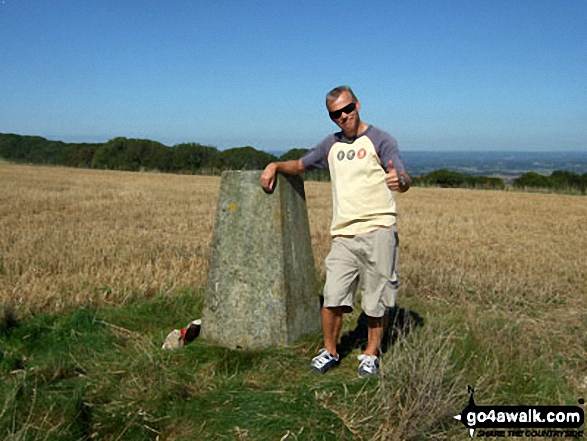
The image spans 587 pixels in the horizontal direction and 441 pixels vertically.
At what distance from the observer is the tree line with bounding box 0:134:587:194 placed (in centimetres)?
3064

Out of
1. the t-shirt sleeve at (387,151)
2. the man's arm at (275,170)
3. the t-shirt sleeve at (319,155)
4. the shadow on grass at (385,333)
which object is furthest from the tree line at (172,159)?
the t-shirt sleeve at (387,151)

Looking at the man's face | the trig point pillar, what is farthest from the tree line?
the man's face

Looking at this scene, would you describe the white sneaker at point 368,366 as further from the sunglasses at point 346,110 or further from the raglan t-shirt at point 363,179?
the sunglasses at point 346,110

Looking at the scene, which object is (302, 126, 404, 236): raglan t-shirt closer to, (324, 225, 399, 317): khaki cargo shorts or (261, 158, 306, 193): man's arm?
(324, 225, 399, 317): khaki cargo shorts

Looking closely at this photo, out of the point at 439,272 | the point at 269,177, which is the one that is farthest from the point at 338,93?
the point at 439,272

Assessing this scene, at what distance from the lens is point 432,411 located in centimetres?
277

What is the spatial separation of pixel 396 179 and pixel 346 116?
0.55m

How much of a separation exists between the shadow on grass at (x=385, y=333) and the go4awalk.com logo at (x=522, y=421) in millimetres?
928

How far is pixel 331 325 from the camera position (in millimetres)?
3811

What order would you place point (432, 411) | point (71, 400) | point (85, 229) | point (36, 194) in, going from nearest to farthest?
point (432, 411) < point (71, 400) < point (85, 229) < point (36, 194)

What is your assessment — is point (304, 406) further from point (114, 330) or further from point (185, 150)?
point (185, 150)

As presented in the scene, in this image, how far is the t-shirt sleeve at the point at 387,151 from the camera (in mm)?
3379

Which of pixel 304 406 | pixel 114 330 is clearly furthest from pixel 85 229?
pixel 304 406

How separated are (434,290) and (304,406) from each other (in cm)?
327
